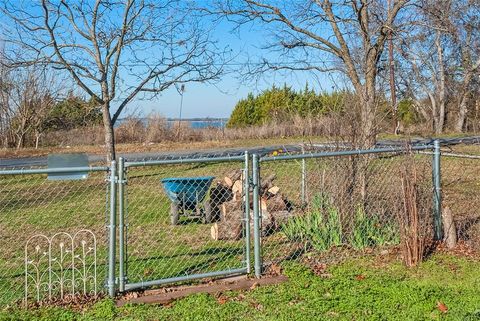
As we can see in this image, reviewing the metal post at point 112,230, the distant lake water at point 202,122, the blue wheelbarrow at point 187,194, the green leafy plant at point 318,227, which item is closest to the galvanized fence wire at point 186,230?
the blue wheelbarrow at point 187,194

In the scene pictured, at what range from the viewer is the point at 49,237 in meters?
7.82

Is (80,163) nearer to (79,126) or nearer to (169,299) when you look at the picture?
(169,299)

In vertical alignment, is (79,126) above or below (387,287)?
above

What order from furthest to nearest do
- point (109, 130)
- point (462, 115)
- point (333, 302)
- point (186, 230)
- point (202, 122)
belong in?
point (462, 115) → point (202, 122) → point (109, 130) → point (186, 230) → point (333, 302)

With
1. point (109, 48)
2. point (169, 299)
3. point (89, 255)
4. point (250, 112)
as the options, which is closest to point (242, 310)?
point (169, 299)

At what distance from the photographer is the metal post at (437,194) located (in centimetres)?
653

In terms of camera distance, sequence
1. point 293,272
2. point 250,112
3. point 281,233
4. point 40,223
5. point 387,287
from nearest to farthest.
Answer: point 387,287 → point 293,272 → point 281,233 → point 40,223 → point 250,112

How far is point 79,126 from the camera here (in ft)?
97.9

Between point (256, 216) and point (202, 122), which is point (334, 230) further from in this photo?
point (202, 122)

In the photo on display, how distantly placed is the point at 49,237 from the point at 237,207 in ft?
9.38

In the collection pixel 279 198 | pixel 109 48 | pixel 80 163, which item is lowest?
pixel 279 198

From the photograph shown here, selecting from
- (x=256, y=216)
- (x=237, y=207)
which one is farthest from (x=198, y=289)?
(x=237, y=207)

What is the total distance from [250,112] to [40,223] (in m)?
31.1

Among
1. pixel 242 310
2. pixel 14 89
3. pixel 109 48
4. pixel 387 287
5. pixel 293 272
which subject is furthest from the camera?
pixel 14 89
